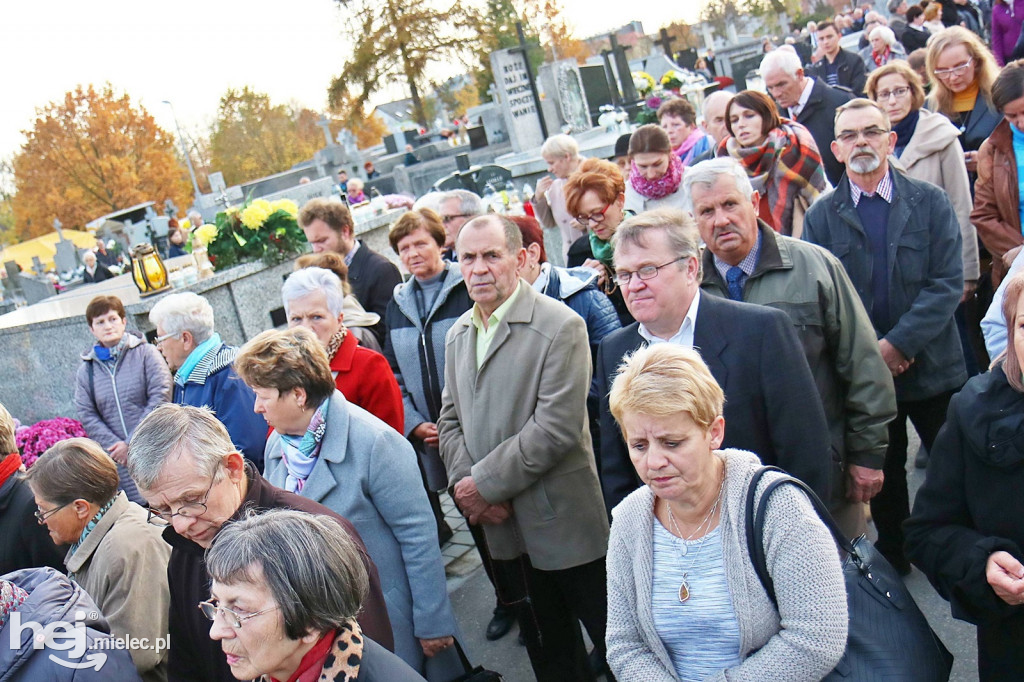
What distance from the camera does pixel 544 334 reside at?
3.48 m

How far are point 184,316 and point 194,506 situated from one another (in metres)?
2.24

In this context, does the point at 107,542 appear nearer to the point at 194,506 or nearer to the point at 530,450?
the point at 194,506

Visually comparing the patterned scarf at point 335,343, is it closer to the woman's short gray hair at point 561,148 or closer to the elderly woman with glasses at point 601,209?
the elderly woman with glasses at point 601,209

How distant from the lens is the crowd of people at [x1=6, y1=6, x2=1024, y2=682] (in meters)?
2.16

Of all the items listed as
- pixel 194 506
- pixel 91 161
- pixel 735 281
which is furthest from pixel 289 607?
pixel 91 161

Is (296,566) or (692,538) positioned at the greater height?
(296,566)

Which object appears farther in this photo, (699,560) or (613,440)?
(613,440)

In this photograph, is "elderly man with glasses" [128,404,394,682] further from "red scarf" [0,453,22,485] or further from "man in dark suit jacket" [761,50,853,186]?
"man in dark suit jacket" [761,50,853,186]

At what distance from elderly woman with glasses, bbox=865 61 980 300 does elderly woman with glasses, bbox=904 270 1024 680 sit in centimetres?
235

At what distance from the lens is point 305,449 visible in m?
3.21

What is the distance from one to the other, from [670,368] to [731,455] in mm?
291

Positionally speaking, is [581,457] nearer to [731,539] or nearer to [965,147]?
[731,539]

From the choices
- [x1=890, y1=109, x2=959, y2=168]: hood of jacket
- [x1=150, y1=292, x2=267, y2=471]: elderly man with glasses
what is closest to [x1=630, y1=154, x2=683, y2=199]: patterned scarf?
[x1=890, y1=109, x2=959, y2=168]: hood of jacket

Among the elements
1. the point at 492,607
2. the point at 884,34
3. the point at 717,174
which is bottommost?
the point at 492,607
